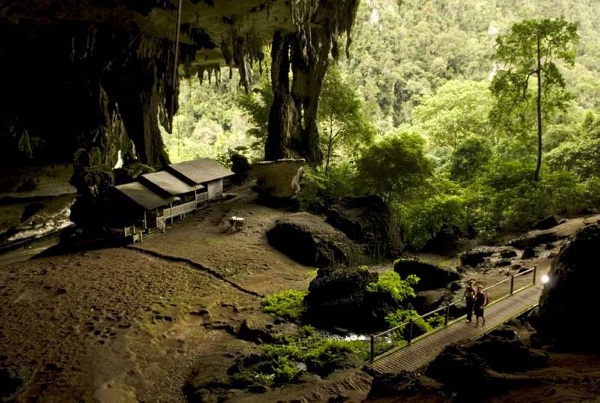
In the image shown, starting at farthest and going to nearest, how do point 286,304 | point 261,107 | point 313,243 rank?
1. point 261,107
2. point 313,243
3. point 286,304

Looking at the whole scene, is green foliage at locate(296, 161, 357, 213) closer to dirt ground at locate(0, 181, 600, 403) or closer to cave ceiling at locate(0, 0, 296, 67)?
dirt ground at locate(0, 181, 600, 403)

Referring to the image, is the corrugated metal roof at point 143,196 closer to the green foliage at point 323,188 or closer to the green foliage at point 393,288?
the green foliage at point 323,188

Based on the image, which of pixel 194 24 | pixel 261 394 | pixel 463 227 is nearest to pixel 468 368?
pixel 261 394

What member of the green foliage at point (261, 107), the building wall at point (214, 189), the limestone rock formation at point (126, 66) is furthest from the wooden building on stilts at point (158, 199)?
the green foliage at point (261, 107)

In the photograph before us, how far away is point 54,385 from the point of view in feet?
35.6

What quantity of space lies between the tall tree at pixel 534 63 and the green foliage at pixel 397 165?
672 cm

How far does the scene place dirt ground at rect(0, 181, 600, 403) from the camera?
10055mm

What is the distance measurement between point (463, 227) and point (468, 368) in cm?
2041

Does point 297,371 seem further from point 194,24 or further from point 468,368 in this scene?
point 194,24

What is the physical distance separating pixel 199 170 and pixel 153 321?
1351cm

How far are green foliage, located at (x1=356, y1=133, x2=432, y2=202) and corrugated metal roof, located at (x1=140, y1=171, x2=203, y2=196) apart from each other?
970 cm

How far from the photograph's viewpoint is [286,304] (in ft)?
51.2

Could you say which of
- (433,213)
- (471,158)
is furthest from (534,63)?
(433,213)

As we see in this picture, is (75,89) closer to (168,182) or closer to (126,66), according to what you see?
(126,66)
